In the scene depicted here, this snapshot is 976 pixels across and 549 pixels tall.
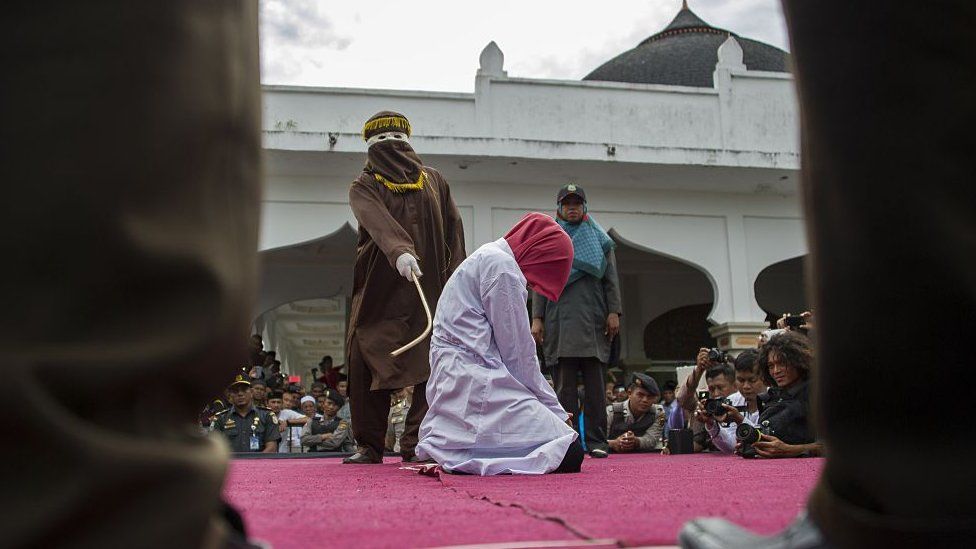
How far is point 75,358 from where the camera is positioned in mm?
571

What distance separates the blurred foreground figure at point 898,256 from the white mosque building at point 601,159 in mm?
7482

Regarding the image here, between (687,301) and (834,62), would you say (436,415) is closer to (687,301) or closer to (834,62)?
(834,62)

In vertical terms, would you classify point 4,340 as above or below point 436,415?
above

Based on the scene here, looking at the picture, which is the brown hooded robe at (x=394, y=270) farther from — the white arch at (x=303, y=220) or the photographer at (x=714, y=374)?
the white arch at (x=303, y=220)

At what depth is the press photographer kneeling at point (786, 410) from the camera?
3.79m

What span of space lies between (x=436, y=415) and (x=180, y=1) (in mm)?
2560

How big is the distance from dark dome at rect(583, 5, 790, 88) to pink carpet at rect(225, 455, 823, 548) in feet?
35.8

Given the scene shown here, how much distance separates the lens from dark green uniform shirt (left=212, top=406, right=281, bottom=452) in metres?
6.87

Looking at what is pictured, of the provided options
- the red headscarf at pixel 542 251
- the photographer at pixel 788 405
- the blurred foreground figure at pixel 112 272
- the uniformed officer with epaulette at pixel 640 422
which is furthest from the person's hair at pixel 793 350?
the blurred foreground figure at pixel 112 272

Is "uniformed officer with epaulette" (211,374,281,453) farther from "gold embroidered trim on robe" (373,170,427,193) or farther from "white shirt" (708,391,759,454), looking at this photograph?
"white shirt" (708,391,759,454)

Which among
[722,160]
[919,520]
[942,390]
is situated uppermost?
[722,160]

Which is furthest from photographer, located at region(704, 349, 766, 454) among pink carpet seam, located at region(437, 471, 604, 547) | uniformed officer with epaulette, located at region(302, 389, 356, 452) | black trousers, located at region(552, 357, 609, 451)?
uniformed officer with epaulette, located at region(302, 389, 356, 452)

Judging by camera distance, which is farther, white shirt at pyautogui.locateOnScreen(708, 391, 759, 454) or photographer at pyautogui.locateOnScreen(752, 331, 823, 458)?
white shirt at pyautogui.locateOnScreen(708, 391, 759, 454)

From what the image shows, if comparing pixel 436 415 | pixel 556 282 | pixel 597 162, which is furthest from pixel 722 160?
pixel 436 415
